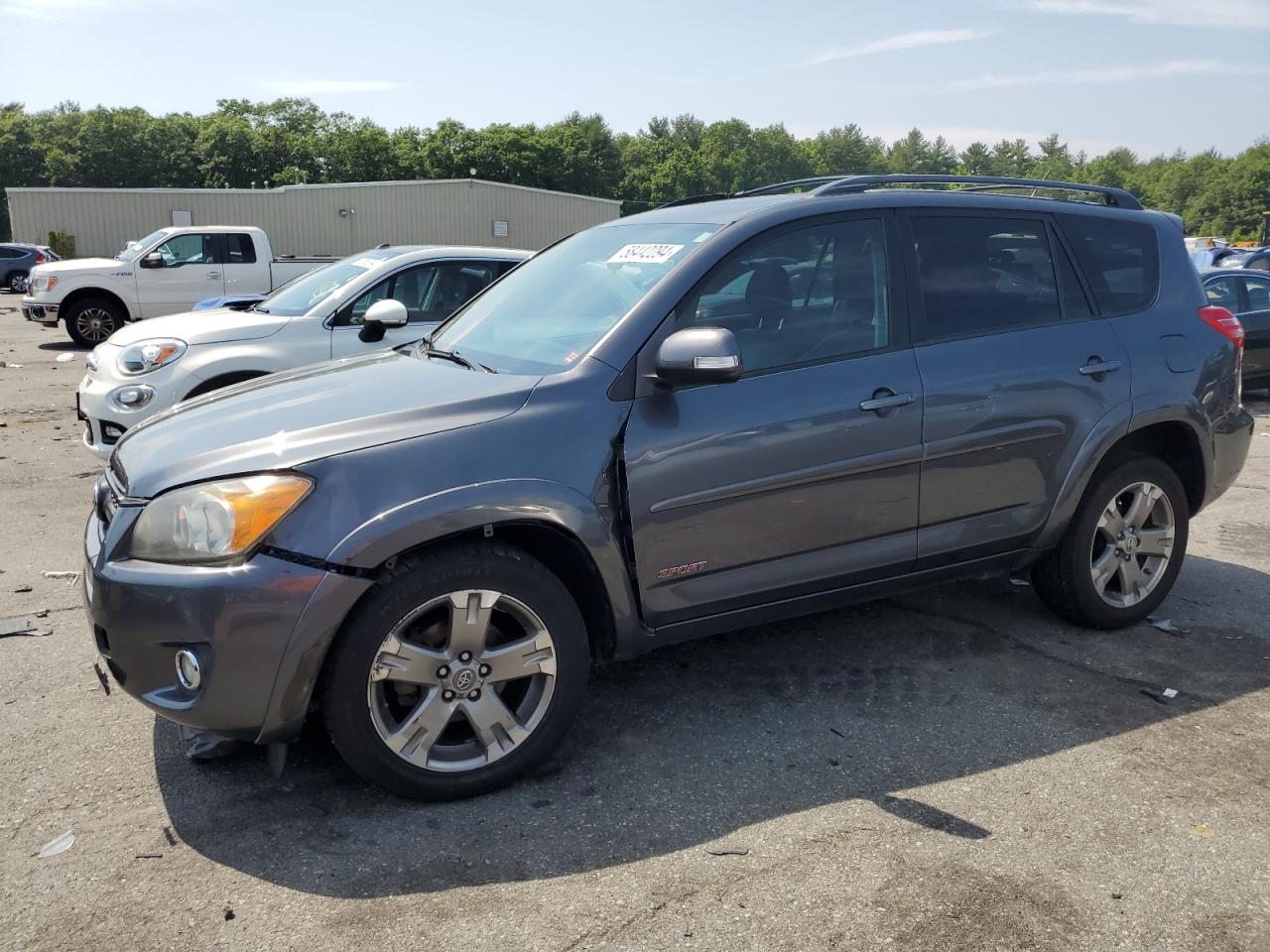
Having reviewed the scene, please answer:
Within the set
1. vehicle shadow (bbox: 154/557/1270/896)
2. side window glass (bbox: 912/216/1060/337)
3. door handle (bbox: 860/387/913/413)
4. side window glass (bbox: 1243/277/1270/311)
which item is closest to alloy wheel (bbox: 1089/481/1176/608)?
vehicle shadow (bbox: 154/557/1270/896)

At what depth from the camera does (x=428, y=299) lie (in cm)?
805

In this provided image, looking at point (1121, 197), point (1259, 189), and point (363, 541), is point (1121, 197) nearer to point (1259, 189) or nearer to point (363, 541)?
point (363, 541)

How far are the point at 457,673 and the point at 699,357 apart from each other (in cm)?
122

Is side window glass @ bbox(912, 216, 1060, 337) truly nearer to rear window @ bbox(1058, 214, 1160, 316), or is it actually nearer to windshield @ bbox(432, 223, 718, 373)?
rear window @ bbox(1058, 214, 1160, 316)

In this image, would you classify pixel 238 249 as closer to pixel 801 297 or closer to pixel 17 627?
pixel 17 627

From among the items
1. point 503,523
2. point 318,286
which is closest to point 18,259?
point 318,286

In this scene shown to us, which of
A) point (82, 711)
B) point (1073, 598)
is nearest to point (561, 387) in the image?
point (82, 711)

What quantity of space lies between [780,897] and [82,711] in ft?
8.74

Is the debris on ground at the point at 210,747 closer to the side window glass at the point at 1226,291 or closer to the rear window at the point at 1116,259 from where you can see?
the rear window at the point at 1116,259

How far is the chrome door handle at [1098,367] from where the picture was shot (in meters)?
4.47

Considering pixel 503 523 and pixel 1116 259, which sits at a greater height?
pixel 1116 259

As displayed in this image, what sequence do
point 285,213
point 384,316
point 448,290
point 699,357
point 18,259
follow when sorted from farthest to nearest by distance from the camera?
1. point 285,213
2. point 18,259
3. point 448,290
4. point 384,316
5. point 699,357

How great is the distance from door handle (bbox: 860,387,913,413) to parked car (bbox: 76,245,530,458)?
3.42m

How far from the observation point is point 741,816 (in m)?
3.28
